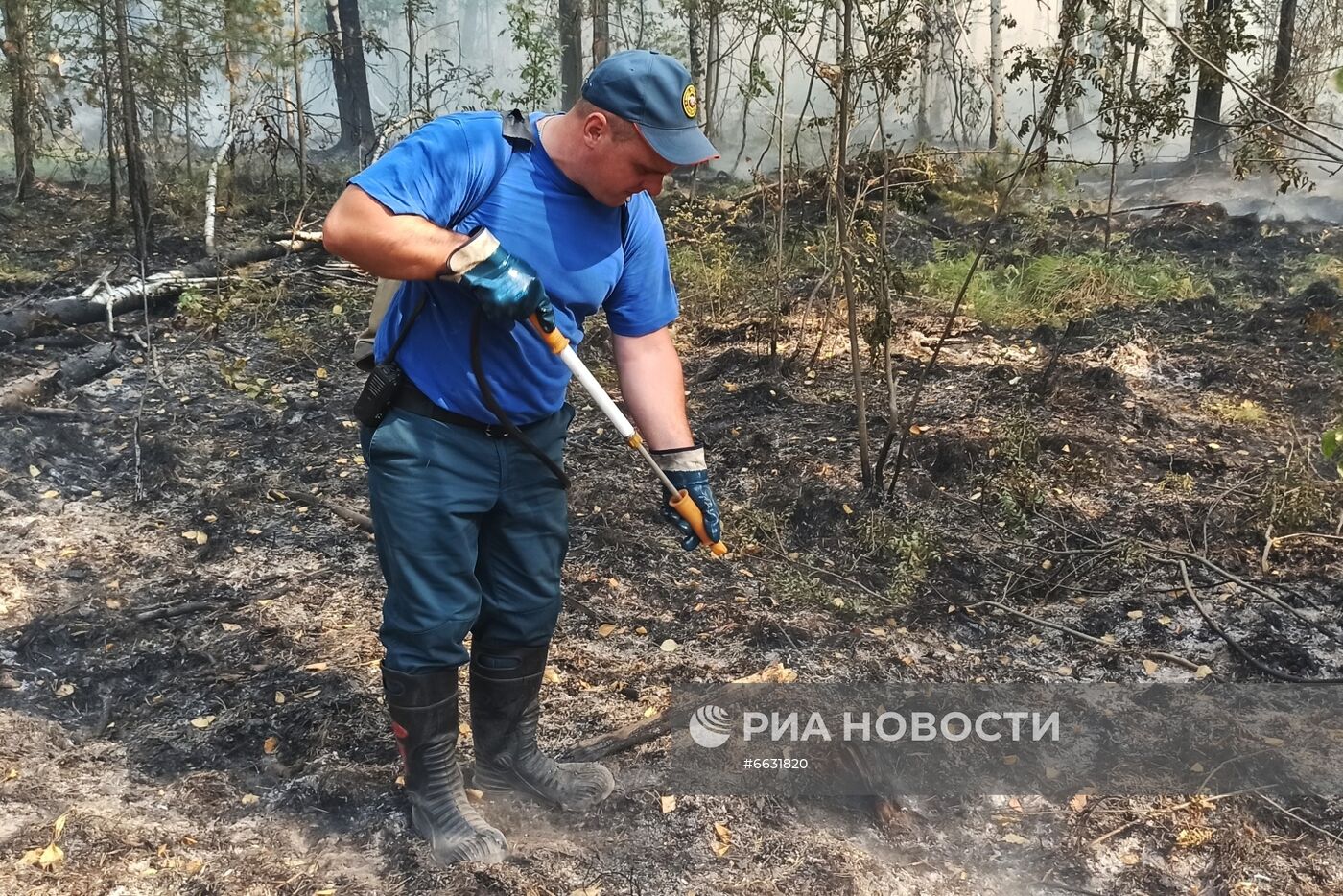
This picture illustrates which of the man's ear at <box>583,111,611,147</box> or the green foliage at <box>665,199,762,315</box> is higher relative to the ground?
the man's ear at <box>583,111,611,147</box>

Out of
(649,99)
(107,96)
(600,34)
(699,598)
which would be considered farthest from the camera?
(600,34)

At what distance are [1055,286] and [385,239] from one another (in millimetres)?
6702

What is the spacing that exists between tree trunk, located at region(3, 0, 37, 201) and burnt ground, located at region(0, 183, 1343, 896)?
4914 mm

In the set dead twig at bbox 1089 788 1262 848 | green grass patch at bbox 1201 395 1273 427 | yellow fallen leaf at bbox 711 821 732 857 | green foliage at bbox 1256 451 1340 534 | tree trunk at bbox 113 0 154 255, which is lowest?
yellow fallen leaf at bbox 711 821 732 857

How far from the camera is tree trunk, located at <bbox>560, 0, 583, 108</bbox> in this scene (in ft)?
51.5

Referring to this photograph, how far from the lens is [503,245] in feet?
6.75

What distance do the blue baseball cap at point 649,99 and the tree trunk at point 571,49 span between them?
13208mm

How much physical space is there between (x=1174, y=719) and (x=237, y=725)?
2.92 metres

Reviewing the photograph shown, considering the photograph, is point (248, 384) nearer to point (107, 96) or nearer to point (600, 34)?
point (107, 96)

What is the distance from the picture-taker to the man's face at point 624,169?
202 cm

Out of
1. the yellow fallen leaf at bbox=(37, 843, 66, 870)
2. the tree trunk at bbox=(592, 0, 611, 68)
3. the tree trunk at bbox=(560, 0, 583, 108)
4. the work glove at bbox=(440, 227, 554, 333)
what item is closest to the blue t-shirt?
the work glove at bbox=(440, 227, 554, 333)

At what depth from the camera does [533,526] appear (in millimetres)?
2385

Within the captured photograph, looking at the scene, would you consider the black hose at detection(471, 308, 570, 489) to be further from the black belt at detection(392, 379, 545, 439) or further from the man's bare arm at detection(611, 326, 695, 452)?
the man's bare arm at detection(611, 326, 695, 452)

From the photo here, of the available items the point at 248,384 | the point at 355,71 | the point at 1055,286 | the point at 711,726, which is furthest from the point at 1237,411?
the point at 355,71
